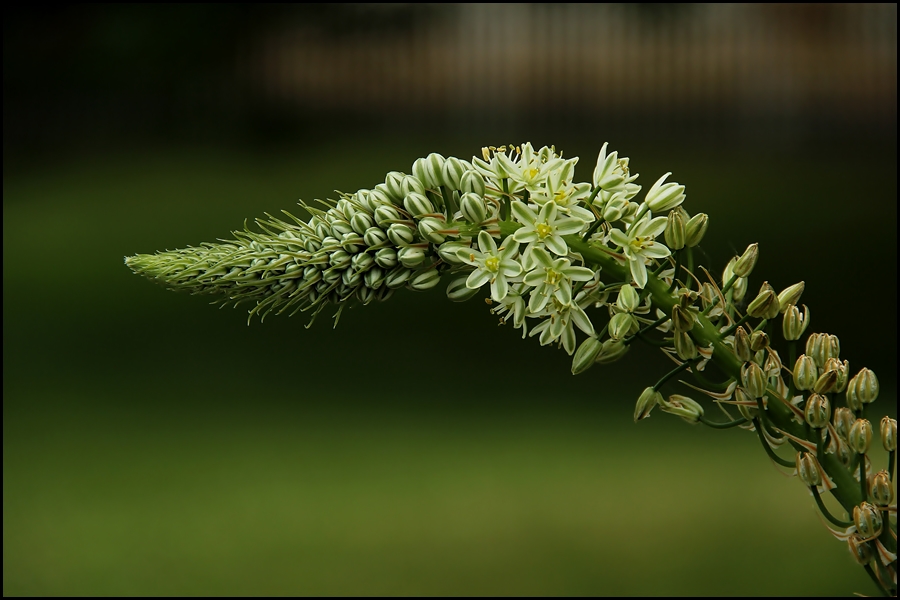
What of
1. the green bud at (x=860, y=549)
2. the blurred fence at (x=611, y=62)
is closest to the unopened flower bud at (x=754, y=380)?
the green bud at (x=860, y=549)

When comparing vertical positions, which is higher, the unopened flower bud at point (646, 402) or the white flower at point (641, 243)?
the white flower at point (641, 243)

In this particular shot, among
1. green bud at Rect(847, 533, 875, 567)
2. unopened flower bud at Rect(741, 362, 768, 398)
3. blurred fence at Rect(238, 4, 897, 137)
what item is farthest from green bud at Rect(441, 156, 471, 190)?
blurred fence at Rect(238, 4, 897, 137)

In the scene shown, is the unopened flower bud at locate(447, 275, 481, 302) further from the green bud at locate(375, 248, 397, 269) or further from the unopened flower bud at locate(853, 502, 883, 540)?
the unopened flower bud at locate(853, 502, 883, 540)

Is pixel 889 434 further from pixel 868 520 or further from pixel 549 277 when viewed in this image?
pixel 549 277

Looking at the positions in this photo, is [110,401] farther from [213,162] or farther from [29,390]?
[213,162]

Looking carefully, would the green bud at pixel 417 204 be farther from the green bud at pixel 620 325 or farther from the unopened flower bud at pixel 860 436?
the unopened flower bud at pixel 860 436

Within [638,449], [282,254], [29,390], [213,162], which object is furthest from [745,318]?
[29,390]

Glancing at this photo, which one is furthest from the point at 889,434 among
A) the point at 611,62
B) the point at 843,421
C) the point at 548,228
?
the point at 611,62
